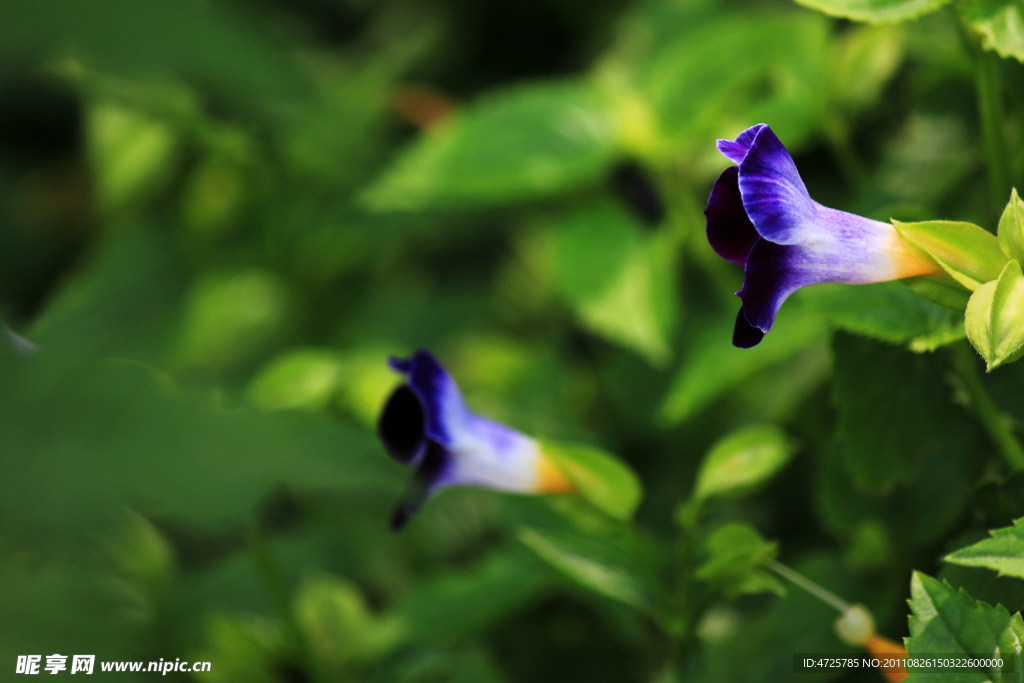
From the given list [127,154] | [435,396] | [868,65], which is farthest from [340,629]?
[127,154]

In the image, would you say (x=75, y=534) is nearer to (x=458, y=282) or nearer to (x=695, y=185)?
(x=695, y=185)

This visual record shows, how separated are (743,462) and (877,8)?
0.33m

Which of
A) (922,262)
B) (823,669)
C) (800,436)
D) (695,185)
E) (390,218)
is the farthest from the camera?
(390,218)

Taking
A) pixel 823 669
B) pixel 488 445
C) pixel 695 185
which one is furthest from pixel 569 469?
pixel 695 185

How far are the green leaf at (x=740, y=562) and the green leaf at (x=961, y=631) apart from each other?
0.10 m

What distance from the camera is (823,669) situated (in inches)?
23.5

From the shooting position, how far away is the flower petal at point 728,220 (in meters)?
0.45

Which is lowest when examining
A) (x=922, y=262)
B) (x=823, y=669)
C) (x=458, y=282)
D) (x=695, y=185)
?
(x=823, y=669)

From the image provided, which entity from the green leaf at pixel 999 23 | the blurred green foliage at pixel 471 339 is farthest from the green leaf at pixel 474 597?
the green leaf at pixel 999 23

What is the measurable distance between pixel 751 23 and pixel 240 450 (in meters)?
0.80

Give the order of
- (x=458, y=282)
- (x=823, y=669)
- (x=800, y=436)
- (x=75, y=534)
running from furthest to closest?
(x=458, y=282) → (x=800, y=436) → (x=823, y=669) → (x=75, y=534)

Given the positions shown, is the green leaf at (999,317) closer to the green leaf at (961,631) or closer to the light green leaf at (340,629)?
the green leaf at (961,631)

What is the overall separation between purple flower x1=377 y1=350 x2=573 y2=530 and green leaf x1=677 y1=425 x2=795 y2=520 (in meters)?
0.11

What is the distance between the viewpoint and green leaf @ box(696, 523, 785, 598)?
537mm
